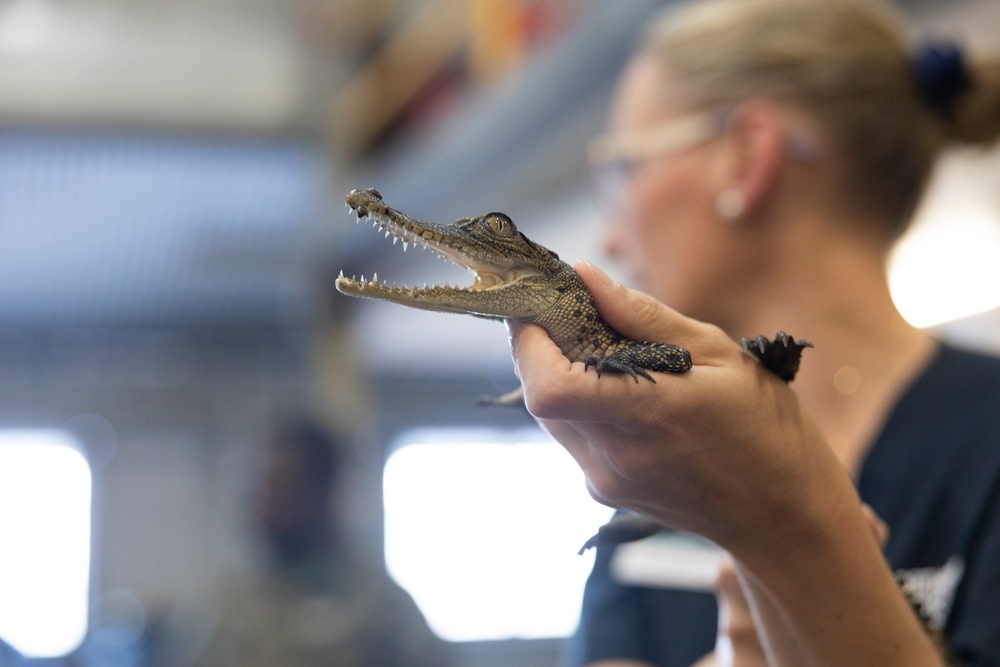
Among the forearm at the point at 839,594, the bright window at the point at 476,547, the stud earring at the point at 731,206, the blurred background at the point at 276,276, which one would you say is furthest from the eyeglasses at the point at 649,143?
the bright window at the point at 476,547

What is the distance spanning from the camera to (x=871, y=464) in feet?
4.48

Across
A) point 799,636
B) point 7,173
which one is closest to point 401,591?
point 799,636

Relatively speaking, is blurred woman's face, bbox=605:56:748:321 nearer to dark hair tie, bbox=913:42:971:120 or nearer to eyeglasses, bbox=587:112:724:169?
eyeglasses, bbox=587:112:724:169

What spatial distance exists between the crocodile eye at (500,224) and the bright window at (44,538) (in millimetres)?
9586

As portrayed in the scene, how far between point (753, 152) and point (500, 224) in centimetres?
71

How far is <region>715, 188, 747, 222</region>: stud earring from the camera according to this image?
1425mm

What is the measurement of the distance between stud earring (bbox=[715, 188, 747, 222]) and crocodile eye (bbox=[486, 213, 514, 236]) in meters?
0.64

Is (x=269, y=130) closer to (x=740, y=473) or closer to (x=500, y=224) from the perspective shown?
(x=500, y=224)

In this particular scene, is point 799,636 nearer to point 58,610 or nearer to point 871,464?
point 871,464

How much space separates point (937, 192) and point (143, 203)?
5.16 metres

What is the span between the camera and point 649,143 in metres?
1.54

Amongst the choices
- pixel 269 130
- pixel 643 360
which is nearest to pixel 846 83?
pixel 643 360

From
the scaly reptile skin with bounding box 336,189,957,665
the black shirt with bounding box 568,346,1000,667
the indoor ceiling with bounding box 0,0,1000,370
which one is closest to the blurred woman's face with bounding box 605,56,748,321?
the black shirt with bounding box 568,346,1000,667

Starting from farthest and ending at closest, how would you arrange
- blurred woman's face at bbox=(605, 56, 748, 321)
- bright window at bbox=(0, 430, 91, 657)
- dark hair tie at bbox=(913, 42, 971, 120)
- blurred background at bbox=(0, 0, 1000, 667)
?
bright window at bbox=(0, 430, 91, 657), blurred background at bbox=(0, 0, 1000, 667), dark hair tie at bbox=(913, 42, 971, 120), blurred woman's face at bbox=(605, 56, 748, 321)
